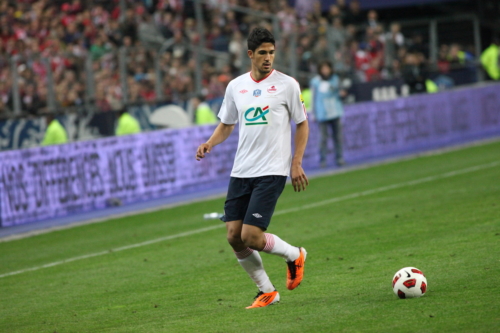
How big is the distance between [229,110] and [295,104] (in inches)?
24.5

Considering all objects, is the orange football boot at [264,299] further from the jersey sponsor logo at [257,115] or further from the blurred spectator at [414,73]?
the blurred spectator at [414,73]

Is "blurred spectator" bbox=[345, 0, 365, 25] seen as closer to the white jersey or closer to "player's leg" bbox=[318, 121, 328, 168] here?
"player's leg" bbox=[318, 121, 328, 168]

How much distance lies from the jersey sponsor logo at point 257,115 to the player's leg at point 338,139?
41.0ft

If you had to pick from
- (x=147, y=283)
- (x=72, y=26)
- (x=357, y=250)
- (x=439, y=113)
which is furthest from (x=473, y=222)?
(x=72, y=26)

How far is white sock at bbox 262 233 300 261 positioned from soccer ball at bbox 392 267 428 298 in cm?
93

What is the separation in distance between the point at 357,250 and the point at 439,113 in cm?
1443

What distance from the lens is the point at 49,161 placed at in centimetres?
1461

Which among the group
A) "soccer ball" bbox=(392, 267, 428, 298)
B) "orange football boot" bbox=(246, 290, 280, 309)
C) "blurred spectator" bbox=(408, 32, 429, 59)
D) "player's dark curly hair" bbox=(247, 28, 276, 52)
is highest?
"blurred spectator" bbox=(408, 32, 429, 59)

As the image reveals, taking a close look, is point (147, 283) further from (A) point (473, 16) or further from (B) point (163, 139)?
(A) point (473, 16)

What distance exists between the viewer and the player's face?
677 cm

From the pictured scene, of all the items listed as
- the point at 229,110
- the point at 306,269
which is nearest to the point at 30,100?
the point at 306,269

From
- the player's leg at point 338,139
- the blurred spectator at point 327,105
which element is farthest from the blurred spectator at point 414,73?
the player's leg at point 338,139

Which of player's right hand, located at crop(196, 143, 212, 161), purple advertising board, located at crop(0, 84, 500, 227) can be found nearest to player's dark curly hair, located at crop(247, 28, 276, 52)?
player's right hand, located at crop(196, 143, 212, 161)

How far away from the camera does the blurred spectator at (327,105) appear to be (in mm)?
19094
